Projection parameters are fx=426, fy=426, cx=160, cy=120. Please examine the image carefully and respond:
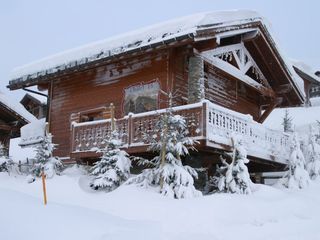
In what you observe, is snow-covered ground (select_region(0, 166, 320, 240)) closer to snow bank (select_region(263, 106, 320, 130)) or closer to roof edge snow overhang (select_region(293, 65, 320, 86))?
snow bank (select_region(263, 106, 320, 130))

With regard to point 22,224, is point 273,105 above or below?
above

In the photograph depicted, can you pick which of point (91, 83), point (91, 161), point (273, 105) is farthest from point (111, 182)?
point (273, 105)

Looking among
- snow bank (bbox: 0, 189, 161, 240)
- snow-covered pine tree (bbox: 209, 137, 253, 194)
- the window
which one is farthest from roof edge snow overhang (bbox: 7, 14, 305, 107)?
snow bank (bbox: 0, 189, 161, 240)

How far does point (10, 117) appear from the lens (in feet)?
72.9

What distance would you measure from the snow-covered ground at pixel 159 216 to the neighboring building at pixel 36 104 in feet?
102

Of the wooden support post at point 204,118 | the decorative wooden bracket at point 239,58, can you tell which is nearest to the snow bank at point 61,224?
the wooden support post at point 204,118

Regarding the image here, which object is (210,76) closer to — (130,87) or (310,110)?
(130,87)

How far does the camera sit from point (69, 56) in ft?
52.0

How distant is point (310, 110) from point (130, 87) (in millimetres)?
29050

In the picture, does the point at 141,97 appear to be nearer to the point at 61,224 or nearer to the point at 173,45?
the point at 173,45

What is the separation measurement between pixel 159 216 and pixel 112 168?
333cm

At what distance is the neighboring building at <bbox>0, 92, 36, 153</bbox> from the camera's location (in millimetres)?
21312

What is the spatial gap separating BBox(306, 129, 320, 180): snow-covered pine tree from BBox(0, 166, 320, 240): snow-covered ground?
215 centimetres

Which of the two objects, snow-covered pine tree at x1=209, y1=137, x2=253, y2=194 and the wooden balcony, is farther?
the wooden balcony
